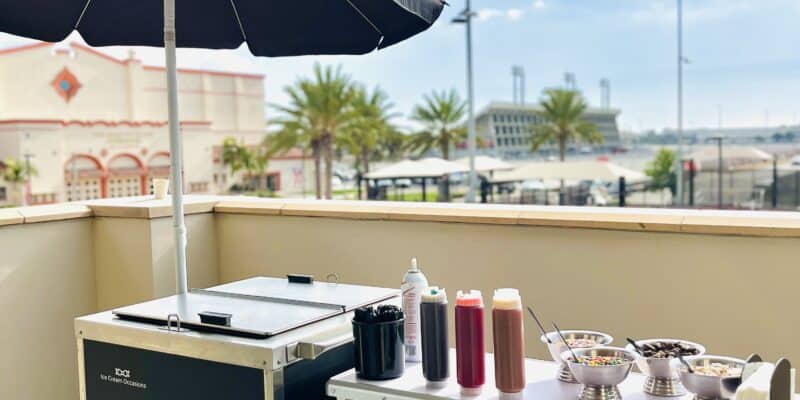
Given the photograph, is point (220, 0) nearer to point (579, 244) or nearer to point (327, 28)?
point (327, 28)

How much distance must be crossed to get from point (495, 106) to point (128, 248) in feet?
195

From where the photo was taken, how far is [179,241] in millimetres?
2539

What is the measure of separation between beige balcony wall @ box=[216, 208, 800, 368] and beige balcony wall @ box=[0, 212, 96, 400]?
994 mm

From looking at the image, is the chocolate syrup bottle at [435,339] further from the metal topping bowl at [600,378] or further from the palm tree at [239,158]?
the palm tree at [239,158]

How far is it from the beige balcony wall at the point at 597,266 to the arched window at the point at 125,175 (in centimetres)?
4362

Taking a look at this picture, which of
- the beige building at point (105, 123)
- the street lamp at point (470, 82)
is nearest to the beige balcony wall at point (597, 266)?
the street lamp at point (470, 82)

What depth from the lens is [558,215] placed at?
2.96 metres

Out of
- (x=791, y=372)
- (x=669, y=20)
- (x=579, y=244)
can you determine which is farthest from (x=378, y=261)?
(x=669, y=20)

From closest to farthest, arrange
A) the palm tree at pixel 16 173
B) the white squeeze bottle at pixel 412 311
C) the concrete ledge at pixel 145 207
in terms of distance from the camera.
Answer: the white squeeze bottle at pixel 412 311 → the concrete ledge at pixel 145 207 → the palm tree at pixel 16 173

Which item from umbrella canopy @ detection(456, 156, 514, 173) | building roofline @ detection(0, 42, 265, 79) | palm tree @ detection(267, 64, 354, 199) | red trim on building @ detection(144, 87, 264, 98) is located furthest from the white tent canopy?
red trim on building @ detection(144, 87, 264, 98)

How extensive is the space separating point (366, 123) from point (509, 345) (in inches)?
1318

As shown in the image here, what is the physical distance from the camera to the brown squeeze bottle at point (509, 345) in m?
1.69

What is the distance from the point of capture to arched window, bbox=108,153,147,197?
4475cm

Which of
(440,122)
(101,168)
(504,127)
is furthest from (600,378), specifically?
(504,127)
